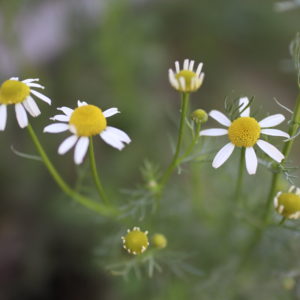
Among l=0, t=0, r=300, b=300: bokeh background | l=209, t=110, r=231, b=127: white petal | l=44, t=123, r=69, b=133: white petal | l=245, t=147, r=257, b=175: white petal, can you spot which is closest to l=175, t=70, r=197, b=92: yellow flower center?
l=209, t=110, r=231, b=127: white petal

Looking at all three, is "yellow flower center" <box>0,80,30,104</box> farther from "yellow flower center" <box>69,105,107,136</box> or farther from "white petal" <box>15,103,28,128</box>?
"yellow flower center" <box>69,105,107,136</box>

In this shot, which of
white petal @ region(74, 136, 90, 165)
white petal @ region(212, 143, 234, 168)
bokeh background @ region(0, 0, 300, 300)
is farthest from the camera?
bokeh background @ region(0, 0, 300, 300)

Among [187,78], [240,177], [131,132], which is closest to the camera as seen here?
[187,78]

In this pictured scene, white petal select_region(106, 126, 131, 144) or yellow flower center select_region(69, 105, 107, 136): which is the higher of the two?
yellow flower center select_region(69, 105, 107, 136)

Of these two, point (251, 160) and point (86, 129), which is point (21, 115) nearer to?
point (86, 129)

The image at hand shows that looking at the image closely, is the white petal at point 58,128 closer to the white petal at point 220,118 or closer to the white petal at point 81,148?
the white petal at point 81,148

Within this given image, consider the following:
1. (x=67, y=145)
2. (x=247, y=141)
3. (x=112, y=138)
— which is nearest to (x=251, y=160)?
(x=247, y=141)
